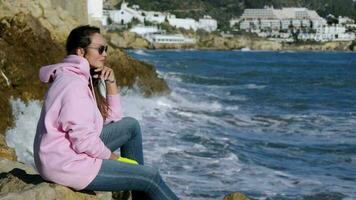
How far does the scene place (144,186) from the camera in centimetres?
403

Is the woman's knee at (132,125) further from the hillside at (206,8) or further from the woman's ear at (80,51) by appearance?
the hillside at (206,8)

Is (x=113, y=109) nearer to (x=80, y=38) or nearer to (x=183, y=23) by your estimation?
(x=80, y=38)

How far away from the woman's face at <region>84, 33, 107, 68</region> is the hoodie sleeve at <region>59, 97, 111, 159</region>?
0.42 m

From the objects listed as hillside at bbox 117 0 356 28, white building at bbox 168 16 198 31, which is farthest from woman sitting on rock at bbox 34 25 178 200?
hillside at bbox 117 0 356 28

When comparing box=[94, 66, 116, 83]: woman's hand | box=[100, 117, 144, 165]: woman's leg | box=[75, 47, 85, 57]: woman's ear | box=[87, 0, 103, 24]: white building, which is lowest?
box=[87, 0, 103, 24]: white building

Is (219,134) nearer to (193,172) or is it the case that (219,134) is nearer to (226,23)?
(193,172)

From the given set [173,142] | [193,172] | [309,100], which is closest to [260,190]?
[193,172]

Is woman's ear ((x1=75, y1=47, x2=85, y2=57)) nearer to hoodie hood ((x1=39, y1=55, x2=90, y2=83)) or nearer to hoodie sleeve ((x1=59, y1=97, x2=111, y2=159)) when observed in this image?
hoodie hood ((x1=39, y1=55, x2=90, y2=83))

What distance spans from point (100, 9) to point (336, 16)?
163411 millimetres

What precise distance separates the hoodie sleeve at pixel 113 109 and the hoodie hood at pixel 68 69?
0.77 m

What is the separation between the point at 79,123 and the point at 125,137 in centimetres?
97

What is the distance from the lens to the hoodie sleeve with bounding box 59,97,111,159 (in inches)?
143

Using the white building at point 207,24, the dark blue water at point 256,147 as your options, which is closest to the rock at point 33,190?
the dark blue water at point 256,147

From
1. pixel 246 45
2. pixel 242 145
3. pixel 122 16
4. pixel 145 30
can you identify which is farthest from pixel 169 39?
pixel 242 145
